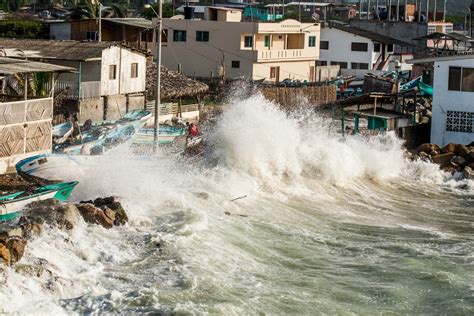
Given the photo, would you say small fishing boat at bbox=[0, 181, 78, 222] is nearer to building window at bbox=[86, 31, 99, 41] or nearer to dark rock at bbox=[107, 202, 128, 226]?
dark rock at bbox=[107, 202, 128, 226]

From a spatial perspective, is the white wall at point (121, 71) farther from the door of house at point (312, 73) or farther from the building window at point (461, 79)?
the door of house at point (312, 73)

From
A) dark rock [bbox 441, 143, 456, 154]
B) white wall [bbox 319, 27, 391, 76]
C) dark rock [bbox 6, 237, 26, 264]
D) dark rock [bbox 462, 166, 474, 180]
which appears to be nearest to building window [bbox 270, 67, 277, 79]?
white wall [bbox 319, 27, 391, 76]

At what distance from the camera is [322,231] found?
1072 inches

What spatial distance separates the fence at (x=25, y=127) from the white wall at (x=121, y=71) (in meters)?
12.4

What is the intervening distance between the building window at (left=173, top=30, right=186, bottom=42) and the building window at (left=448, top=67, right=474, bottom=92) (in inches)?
927

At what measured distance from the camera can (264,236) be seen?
25.9 meters

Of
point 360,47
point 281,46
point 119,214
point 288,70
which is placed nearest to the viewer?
point 119,214

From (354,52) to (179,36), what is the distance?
1772cm

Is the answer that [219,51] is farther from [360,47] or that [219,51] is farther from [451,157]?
[451,157]

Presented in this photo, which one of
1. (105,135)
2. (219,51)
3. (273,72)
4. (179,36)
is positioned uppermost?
(179,36)

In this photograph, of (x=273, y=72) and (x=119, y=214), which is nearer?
(x=119, y=214)

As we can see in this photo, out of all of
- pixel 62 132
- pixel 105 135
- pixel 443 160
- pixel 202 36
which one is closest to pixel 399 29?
pixel 202 36

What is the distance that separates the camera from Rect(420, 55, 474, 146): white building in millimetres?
42391

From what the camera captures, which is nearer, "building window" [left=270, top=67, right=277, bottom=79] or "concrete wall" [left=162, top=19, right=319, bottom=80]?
"concrete wall" [left=162, top=19, right=319, bottom=80]
